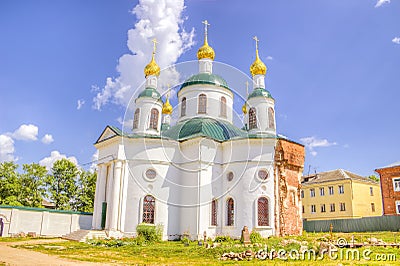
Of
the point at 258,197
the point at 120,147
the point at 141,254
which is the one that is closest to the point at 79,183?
the point at 120,147

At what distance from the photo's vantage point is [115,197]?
71.7 ft

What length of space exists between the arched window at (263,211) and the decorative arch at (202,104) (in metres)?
8.44

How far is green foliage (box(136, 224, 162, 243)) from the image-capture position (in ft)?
66.2

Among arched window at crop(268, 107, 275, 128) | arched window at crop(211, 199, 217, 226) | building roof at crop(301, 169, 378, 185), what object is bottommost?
arched window at crop(211, 199, 217, 226)

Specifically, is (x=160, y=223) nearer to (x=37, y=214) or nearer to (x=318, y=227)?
(x=37, y=214)

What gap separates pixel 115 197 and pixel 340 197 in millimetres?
25516

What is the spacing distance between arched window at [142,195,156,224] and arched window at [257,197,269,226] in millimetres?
6817

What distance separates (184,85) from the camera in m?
28.1

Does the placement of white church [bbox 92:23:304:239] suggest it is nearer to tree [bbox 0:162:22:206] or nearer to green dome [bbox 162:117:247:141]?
green dome [bbox 162:117:247:141]

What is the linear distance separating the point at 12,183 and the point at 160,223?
19.2 m

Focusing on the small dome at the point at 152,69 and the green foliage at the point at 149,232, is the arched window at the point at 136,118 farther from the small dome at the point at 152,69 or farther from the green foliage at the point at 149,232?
the green foliage at the point at 149,232

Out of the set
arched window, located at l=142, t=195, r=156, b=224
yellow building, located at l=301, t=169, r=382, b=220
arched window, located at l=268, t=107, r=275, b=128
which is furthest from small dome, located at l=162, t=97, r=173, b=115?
yellow building, located at l=301, t=169, r=382, b=220

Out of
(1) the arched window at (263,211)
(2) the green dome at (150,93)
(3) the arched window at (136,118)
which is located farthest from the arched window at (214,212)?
(2) the green dome at (150,93)

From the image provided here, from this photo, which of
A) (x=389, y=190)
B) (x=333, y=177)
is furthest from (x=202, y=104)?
(x=333, y=177)
